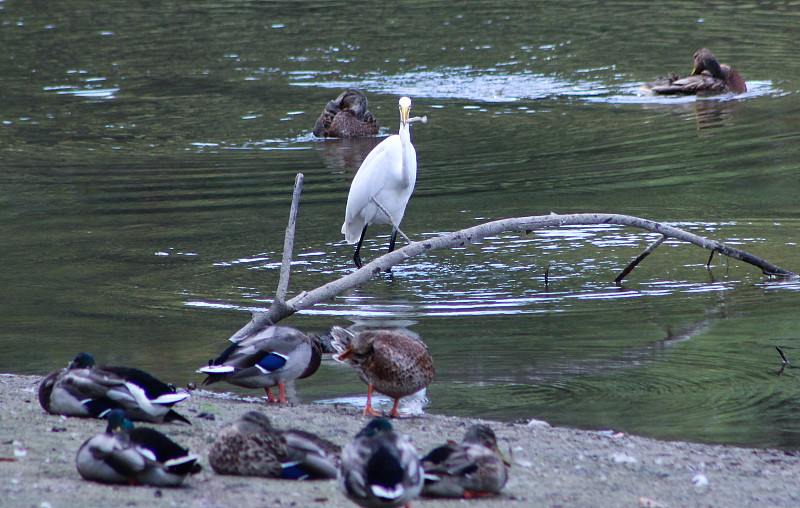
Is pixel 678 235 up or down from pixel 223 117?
up

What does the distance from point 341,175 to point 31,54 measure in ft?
47.5

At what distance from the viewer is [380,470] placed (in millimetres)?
4082

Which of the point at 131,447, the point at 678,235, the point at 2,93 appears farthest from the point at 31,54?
the point at 131,447

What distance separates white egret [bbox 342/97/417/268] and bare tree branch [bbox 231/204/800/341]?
10.4ft

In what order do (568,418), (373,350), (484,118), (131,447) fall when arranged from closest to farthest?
(131,447)
(373,350)
(568,418)
(484,118)

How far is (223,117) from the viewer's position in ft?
65.8

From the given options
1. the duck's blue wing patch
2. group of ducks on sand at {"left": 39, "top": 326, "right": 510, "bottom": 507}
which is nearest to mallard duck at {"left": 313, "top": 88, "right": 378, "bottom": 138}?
group of ducks on sand at {"left": 39, "top": 326, "right": 510, "bottom": 507}

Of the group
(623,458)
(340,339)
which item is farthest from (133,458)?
(623,458)

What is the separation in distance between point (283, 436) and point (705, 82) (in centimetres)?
1707

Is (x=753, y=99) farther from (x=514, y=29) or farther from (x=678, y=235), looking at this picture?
(x=678, y=235)

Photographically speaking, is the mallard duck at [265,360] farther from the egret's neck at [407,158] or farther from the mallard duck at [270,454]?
the egret's neck at [407,158]

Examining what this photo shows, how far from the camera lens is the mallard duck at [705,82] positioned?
2038 centimetres

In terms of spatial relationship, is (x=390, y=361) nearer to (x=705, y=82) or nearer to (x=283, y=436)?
(x=283, y=436)

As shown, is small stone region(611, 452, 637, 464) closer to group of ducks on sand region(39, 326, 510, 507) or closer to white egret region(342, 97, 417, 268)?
group of ducks on sand region(39, 326, 510, 507)
